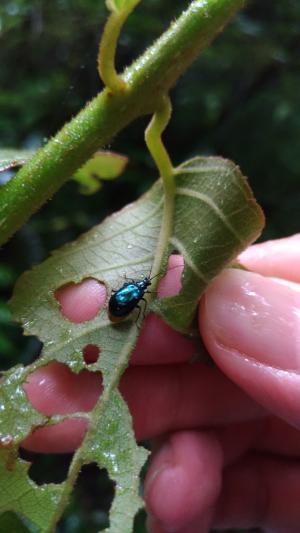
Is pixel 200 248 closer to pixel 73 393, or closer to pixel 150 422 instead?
pixel 73 393

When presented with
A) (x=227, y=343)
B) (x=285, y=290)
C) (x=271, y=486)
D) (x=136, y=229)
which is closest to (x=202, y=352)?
(x=227, y=343)

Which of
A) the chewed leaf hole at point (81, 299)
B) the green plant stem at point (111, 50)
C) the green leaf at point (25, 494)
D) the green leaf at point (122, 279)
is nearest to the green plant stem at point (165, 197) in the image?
the green leaf at point (122, 279)

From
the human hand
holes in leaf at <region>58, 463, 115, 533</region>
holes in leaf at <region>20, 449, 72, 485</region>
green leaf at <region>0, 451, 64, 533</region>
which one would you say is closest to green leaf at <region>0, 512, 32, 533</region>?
green leaf at <region>0, 451, 64, 533</region>

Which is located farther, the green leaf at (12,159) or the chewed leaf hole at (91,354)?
the chewed leaf hole at (91,354)

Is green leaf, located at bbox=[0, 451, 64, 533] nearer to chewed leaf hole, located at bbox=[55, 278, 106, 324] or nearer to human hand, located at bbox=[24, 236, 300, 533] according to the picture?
human hand, located at bbox=[24, 236, 300, 533]

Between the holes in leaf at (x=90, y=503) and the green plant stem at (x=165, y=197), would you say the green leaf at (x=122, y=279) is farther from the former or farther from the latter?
the holes in leaf at (x=90, y=503)

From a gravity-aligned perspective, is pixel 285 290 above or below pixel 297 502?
above
